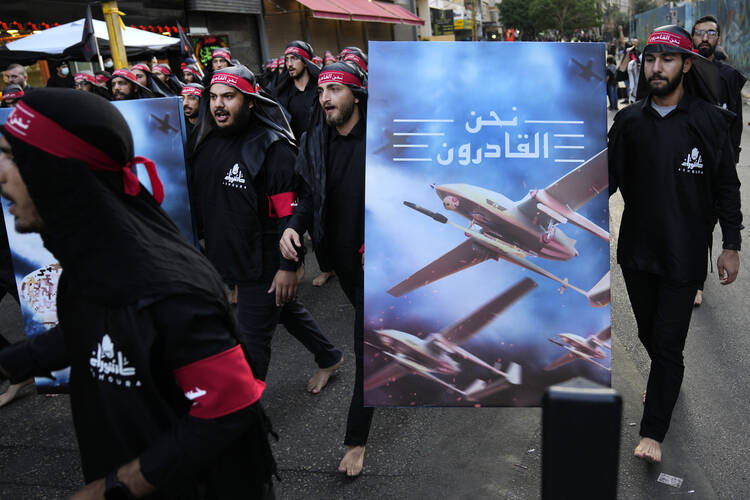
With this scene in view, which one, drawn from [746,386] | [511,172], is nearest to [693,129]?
[511,172]

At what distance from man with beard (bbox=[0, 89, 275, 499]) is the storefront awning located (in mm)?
21990

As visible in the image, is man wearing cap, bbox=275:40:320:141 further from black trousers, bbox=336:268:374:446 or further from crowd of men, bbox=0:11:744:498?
black trousers, bbox=336:268:374:446

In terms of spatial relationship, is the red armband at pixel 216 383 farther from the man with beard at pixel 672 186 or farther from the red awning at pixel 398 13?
the red awning at pixel 398 13

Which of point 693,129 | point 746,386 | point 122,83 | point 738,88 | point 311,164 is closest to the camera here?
point 693,129

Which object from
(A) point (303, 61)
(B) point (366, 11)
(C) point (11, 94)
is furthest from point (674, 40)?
(B) point (366, 11)

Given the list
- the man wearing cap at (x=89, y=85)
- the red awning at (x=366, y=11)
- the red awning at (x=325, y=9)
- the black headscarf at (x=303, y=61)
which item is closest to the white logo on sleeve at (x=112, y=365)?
the black headscarf at (x=303, y=61)

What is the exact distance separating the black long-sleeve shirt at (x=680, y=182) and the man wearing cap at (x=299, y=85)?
4.89 meters

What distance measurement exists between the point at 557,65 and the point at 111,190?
1857 millimetres

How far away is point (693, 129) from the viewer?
10.1ft

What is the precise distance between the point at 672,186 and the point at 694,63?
61 centimetres

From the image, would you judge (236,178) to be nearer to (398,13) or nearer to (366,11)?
(366,11)

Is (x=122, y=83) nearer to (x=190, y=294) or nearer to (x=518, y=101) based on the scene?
(x=518, y=101)

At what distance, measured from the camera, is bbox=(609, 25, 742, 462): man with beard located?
10.1ft

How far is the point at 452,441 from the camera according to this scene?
351 cm
